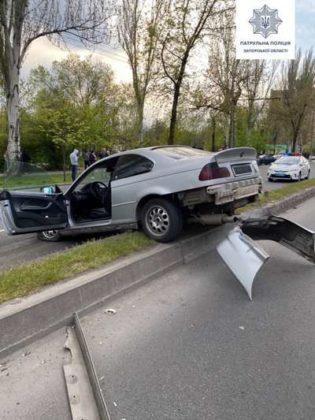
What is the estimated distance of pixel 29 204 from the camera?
5.79 meters

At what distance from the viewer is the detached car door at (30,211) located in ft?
18.5

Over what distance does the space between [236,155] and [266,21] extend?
6353 mm

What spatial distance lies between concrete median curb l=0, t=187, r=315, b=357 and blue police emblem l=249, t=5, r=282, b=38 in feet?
22.7

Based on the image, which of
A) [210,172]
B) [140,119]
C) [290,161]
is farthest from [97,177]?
[140,119]

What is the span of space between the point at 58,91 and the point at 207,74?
19925 millimetres

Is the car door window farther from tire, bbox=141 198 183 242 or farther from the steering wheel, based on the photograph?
tire, bbox=141 198 183 242

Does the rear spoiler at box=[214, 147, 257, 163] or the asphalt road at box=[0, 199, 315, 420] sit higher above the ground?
the rear spoiler at box=[214, 147, 257, 163]

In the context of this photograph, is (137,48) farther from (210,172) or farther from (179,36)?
(210,172)

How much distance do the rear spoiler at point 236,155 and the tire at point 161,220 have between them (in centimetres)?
96

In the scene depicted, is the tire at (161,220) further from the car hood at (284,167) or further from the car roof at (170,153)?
the car hood at (284,167)

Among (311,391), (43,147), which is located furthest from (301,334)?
(43,147)

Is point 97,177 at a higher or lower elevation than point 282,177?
higher

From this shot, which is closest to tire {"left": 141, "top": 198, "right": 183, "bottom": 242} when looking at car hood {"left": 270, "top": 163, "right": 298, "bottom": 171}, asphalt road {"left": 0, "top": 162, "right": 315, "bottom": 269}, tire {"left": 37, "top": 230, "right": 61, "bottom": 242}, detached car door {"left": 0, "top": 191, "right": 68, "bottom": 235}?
detached car door {"left": 0, "top": 191, "right": 68, "bottom": 235}

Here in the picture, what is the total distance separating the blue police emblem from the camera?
1045cm
